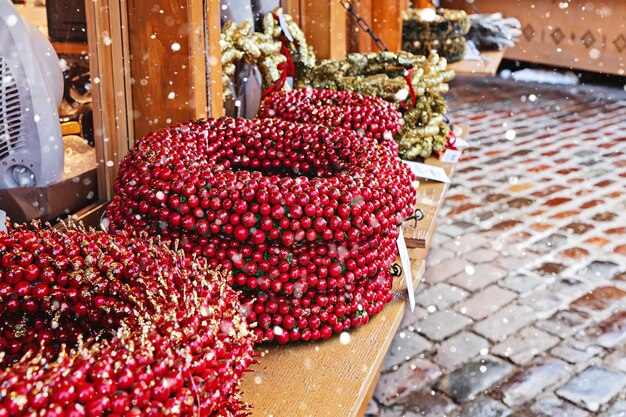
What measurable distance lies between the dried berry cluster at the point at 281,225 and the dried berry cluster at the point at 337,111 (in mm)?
590


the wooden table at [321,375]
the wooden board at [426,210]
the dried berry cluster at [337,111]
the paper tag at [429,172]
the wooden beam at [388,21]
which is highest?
the wooden beam at [388,21]

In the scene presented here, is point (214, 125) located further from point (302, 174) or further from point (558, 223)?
point (558, 223)

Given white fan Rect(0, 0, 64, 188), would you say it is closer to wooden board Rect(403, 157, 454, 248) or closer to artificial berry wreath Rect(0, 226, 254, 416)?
artificial berry wreath Rect(0, 226, 254, 416)

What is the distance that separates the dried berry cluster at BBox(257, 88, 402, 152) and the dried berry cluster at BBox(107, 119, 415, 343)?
1.94ft

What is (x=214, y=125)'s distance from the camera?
170 cm

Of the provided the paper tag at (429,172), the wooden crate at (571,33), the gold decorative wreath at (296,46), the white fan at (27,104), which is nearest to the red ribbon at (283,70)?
the gold decorative wreath at (296,46)

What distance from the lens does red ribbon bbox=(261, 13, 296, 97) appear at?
8.05 ft

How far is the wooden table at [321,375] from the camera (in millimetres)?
1199

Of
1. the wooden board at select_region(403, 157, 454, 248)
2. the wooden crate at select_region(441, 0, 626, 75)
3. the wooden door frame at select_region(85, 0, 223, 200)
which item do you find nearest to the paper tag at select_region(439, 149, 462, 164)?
the wooden board at select_region(403, 157, 454, 248)

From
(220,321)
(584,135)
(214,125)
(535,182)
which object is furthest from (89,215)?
(584,135)

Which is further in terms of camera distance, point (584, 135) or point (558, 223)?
point (584, 135)

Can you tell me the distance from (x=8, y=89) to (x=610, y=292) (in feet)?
6.90

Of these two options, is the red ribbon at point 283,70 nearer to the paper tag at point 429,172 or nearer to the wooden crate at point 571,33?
the paper tag at point 429,172

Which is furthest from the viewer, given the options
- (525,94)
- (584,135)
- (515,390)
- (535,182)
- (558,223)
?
(525,94)
